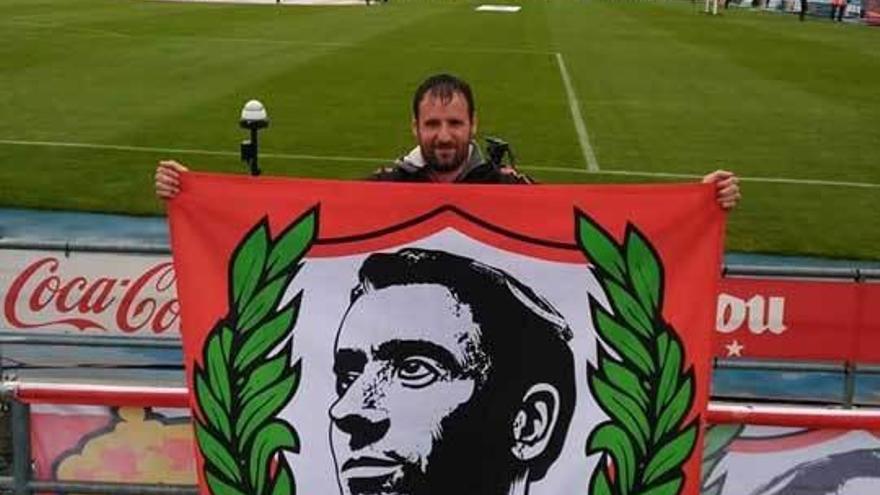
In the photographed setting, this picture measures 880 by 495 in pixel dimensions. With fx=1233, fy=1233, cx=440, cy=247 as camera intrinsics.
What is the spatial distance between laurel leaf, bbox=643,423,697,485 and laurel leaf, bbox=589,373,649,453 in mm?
61

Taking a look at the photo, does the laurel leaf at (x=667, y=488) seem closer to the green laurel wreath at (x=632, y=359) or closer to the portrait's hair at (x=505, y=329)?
the green laurel wreath at (x=632, y=359)

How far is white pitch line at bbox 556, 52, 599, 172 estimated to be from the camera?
1700cm

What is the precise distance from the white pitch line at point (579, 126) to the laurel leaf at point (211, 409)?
12.7m

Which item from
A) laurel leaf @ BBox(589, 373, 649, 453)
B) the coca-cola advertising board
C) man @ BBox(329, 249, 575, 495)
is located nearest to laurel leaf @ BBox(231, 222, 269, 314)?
man @ BBox(329, 249, 575, 495)

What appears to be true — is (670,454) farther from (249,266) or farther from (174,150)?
(174,150)

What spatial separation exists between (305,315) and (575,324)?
0.88m

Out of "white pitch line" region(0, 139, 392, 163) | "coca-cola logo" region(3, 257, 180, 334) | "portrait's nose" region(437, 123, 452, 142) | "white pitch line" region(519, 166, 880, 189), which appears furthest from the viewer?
"white pitch line" region(0, 139, 392, 163)

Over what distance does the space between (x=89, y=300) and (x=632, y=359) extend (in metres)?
4.50

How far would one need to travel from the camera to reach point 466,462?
13.3 ft

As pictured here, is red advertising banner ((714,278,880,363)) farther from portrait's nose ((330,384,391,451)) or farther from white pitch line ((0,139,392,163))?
white pitch line ((0,139,392,163))

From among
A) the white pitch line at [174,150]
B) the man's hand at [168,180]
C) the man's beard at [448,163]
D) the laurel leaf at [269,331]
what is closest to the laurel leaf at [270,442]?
the laurel leaf at [269,331]

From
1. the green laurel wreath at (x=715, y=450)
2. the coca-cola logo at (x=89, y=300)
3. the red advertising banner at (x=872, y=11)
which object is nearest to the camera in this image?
the green laurel wreath at (x=715, y=450)

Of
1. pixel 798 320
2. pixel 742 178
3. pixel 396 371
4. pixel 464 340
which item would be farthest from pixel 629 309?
pixel 742 178

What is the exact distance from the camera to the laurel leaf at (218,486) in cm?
407
